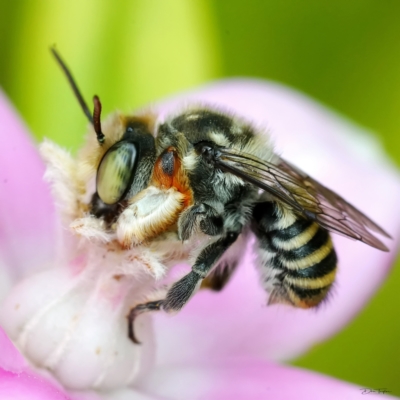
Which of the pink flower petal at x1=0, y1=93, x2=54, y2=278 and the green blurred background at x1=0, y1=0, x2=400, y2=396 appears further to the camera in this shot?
the green blurred background at x1=0, y1=0, x2=400, y2=396

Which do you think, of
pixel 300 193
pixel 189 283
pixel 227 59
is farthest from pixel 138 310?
pixel 227 59

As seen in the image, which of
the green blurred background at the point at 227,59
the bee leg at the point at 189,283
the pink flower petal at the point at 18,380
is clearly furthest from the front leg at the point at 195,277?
the green blurred background at the point at 227,59

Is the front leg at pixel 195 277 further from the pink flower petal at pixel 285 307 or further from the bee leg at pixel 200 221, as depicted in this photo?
the pink flower petal at pixel 285 307

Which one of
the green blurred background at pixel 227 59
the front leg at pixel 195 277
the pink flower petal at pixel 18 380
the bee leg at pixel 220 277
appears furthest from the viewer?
the green blurred background at pixel 227 59

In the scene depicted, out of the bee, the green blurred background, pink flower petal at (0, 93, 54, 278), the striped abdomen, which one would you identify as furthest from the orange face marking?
the green blurred background

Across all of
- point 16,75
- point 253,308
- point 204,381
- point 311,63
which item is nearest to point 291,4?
point 311,63

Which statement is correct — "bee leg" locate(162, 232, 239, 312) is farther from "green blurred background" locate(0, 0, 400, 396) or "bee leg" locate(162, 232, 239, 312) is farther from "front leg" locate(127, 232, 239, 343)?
"green blurred background" locate(0, 0, 400, 396)

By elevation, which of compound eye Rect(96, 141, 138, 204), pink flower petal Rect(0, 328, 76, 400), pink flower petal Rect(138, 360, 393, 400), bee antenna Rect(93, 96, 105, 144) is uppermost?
bee antenna Rect(93, 96, 105, 144)
